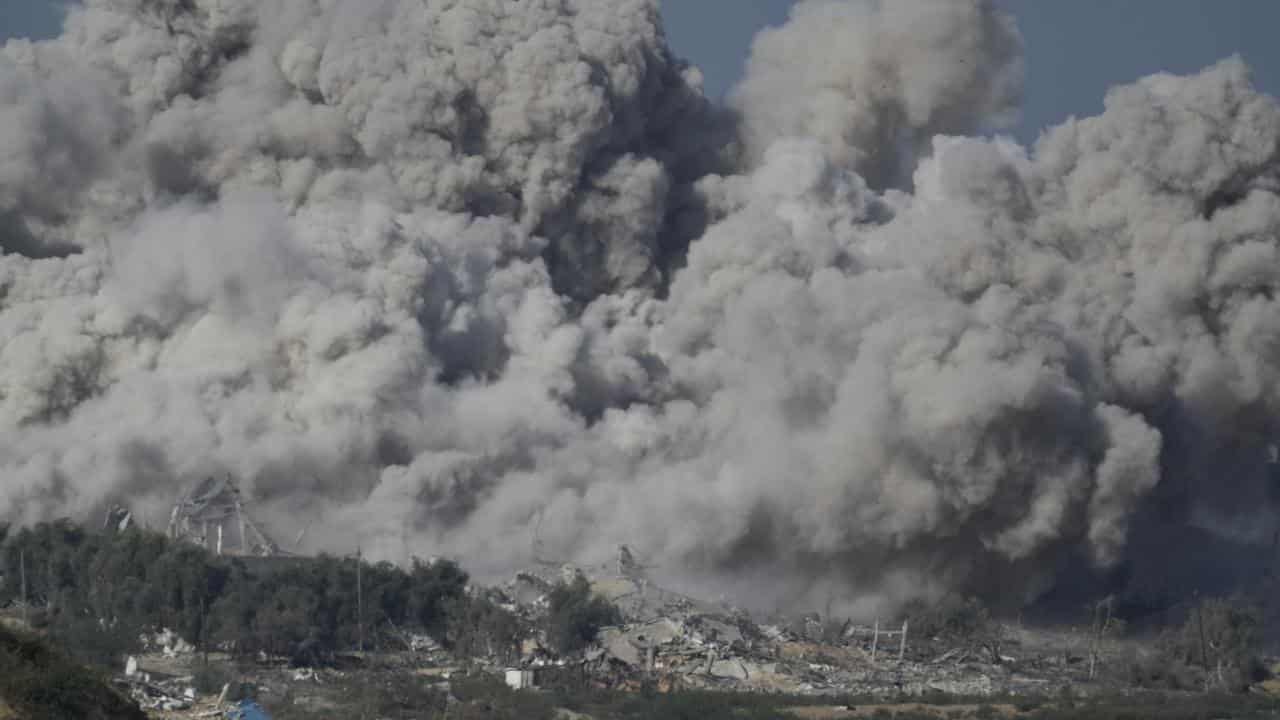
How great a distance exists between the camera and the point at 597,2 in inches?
2127

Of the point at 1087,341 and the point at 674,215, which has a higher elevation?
the point at 674,215

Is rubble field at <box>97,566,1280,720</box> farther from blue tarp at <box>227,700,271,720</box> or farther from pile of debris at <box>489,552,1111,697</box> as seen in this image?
blue tarp at <box>227,700,271,720</box>

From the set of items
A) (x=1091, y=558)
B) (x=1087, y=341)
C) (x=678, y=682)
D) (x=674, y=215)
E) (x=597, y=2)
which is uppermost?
(x=597, y=2)

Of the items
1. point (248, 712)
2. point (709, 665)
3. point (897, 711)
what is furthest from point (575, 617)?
point (248, 712)

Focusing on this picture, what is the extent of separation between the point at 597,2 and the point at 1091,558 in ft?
50.0

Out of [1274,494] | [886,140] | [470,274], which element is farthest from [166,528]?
[1274,494]

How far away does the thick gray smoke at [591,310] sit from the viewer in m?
48.2

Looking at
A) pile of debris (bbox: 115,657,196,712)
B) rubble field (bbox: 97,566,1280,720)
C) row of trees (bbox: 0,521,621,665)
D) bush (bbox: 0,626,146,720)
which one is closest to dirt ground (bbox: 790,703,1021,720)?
rubble field (bbox: 97,566,1280,720)

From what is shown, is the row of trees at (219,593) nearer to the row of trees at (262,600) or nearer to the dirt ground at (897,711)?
the row of trees at (262,600)

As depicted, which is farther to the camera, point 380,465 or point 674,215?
point 674,215

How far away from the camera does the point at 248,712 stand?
117 ft

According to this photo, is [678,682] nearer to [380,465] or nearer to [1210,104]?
[380,465]

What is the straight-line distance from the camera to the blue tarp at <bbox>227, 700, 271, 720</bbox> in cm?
3519

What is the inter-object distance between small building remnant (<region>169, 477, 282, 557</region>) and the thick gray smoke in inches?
18.9
